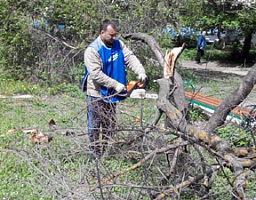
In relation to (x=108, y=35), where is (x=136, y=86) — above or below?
below

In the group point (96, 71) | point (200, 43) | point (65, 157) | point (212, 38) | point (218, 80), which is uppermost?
point (212, 38)

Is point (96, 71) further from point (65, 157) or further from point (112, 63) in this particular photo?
point (65, 157)

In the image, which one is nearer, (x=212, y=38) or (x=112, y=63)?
(x=112, y=63)

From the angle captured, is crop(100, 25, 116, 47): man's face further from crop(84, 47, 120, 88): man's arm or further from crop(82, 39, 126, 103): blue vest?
crop(84, 47, 120, 88): man's arm

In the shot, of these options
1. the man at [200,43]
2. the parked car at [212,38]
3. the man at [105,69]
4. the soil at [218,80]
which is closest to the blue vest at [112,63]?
the man at [105,69]

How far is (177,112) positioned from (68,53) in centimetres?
Answer: 768

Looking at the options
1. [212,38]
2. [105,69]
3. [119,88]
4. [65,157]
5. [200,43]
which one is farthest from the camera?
[200,43]

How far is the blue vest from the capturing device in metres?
5.41

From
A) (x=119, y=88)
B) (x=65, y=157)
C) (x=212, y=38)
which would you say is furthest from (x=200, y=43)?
(x=65, y=157)

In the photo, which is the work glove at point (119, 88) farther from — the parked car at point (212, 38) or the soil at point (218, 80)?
the soil at point (218, 80)

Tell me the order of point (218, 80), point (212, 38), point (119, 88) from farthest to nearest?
point (218, 80) → point (212, 38) → point (119, 88)

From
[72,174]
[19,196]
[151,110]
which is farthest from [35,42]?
[72,174]

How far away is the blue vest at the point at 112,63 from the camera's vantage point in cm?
541

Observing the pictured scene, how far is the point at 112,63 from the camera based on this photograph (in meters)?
5.53
